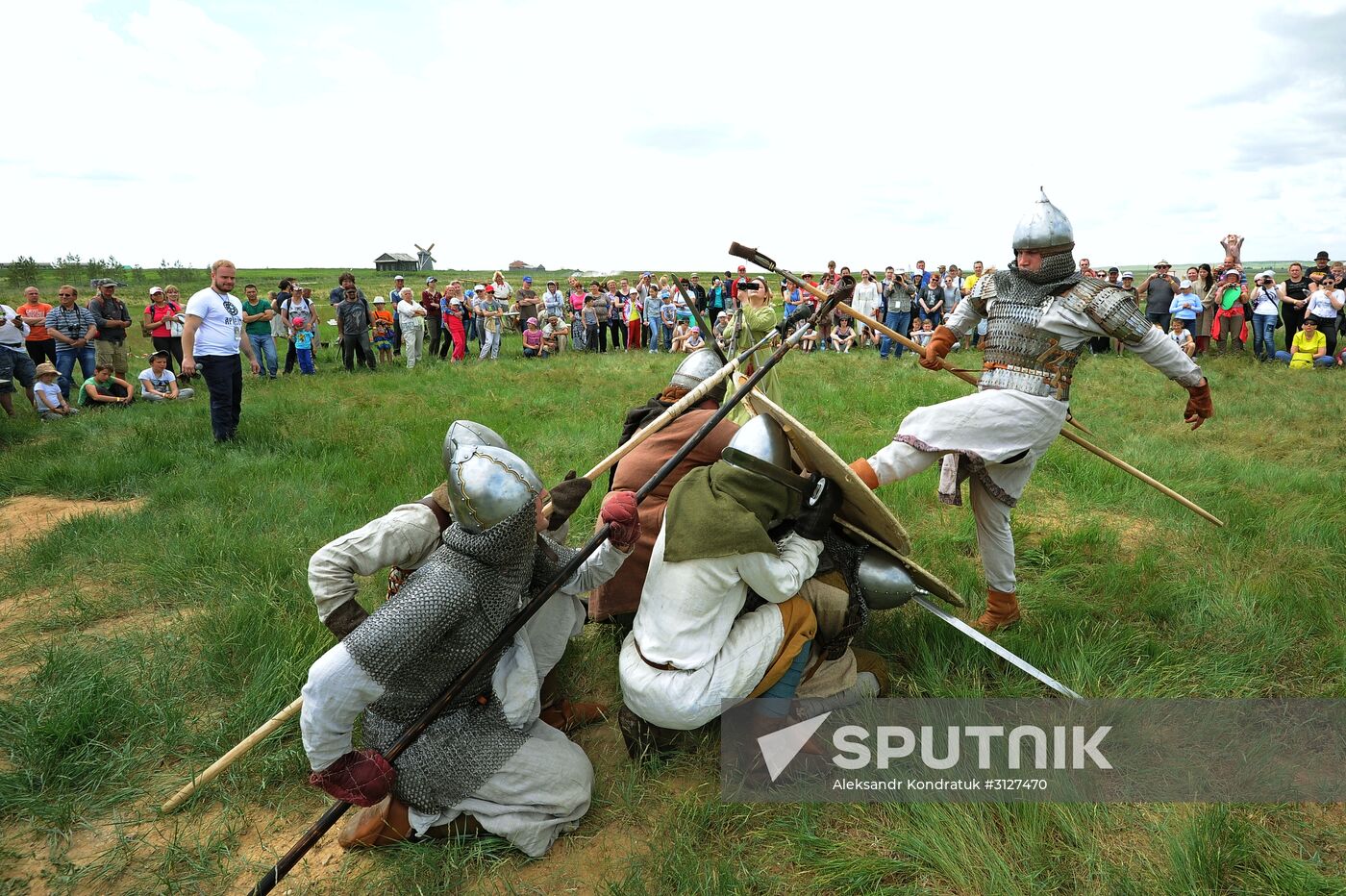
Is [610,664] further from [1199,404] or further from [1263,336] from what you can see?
[1263,336]

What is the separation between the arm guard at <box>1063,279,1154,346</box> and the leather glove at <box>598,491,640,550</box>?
Result: 207 centimetres

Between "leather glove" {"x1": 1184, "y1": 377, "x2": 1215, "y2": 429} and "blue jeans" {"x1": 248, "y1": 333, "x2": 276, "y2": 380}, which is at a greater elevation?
"leather glove" {"x1": 1184, "y1": 377, "x2": 1215, "y2": 429}

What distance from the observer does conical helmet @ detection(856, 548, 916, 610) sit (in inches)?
117

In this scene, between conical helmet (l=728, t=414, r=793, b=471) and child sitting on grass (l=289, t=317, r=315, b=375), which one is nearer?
conical helmet (l=728, t=414, r=793, b=471)

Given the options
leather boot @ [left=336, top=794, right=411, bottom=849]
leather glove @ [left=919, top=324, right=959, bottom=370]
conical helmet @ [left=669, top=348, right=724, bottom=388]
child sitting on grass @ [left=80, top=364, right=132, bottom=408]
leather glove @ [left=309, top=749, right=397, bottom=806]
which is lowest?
leather boot @ [left=336, top=794, right=411, bottom=849]

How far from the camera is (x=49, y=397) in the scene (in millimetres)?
9070

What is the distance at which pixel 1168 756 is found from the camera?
2.71 meters

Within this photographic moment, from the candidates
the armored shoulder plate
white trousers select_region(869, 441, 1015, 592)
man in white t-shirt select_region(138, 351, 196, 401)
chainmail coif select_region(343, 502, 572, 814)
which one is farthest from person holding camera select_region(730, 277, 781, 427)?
man in white t-shirt select_region(138, 351, 196, 401)

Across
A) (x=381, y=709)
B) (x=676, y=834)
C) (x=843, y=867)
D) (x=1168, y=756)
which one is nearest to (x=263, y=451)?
(x=381, y=709)

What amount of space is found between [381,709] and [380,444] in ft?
15.8

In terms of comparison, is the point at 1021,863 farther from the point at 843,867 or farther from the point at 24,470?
the point at 24,470

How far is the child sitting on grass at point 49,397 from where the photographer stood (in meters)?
9.01

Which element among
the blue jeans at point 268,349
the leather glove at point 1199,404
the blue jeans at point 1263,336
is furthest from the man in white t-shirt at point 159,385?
the blue jeans at point 1263,336

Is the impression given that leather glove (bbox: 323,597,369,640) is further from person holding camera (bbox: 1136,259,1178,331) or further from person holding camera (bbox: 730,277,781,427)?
person holding camera (bbox: 1136,259,1178,331)
